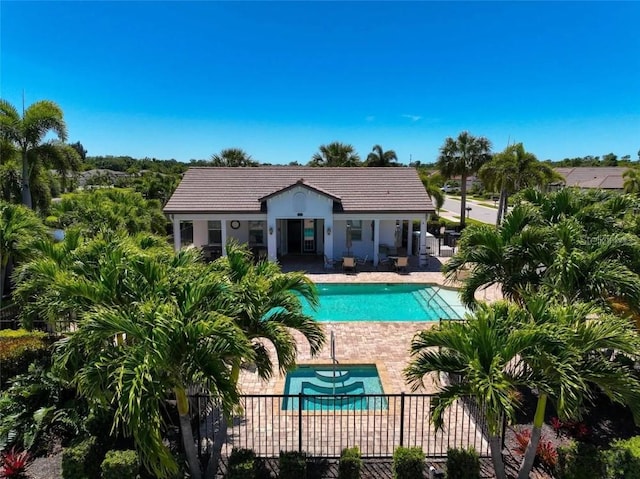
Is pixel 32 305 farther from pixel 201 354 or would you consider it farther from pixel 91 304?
pixel 201 354

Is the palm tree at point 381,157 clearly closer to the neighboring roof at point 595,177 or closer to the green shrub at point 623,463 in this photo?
the neighboring roof at point 595,177

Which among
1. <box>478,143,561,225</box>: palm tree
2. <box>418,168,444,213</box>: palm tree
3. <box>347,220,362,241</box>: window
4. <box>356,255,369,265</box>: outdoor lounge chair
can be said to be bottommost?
<box>356,255,369,265</box>: outdoor lounge chair

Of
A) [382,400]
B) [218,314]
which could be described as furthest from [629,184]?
[218,314]

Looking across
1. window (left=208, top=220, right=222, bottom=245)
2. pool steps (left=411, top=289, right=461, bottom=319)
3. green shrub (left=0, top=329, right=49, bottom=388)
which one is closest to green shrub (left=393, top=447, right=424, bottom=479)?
green shrub (left=0, top=329, right=49, bottom=388)

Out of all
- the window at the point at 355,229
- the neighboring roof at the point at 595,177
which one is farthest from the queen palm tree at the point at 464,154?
the neighboring roof at the point at 595,177

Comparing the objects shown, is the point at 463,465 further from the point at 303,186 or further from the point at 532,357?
the point at 303,186

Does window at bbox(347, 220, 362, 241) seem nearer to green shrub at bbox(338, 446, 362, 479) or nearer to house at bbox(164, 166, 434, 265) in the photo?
house at bbox(164, 166, 434, 265)
